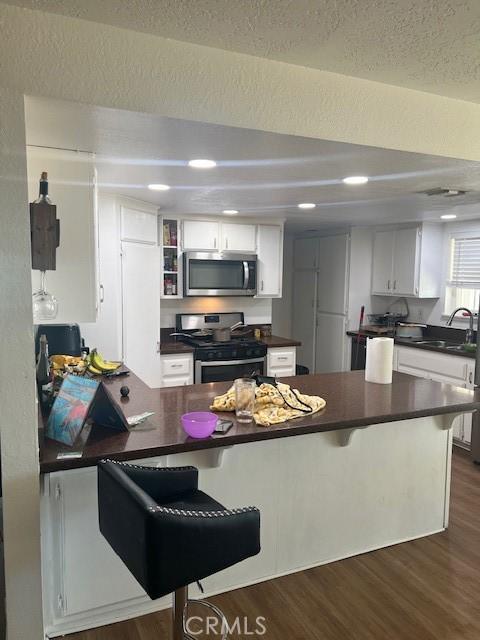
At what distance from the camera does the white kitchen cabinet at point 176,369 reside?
4297mm

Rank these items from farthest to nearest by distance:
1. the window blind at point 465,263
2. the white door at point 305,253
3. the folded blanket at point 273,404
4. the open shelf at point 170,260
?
the white door at point 305,253 → the window blind at point 465,263 → the open shelf at point 170,260 → the folded blanket at point 273,404

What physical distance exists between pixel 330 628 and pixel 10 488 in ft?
4.88

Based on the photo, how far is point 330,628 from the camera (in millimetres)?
2092

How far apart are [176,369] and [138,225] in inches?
53.1

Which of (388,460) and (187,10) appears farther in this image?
(388,460)

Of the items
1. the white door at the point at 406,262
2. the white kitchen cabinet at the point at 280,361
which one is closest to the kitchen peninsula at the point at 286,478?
the white kitchen cabinet at the point at 280,361

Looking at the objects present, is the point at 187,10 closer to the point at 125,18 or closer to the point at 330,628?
the point at 125,18

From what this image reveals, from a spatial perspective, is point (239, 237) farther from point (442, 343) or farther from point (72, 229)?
point (72, 229)

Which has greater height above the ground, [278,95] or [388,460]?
[278,95]

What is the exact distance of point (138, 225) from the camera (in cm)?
377

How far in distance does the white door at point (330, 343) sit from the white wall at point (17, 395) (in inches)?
174

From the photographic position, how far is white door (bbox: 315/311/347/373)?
223 inches

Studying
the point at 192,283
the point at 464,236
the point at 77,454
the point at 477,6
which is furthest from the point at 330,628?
the point at 464,236

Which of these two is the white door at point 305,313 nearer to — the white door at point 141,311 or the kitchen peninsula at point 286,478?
the white door at point 141,311
